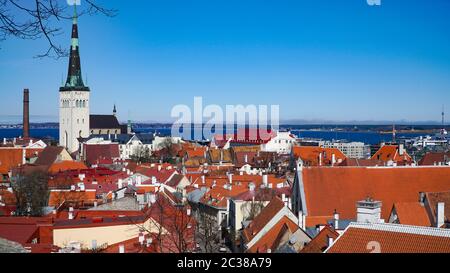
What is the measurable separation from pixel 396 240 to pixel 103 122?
7150cm

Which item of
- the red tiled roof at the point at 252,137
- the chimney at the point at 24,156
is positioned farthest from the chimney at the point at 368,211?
the red tiled roof at the point at 252,137

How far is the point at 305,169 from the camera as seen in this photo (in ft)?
58.9

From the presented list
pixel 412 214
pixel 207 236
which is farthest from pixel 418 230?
pixel 412 214

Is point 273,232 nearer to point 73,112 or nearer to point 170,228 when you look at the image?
point 170,228

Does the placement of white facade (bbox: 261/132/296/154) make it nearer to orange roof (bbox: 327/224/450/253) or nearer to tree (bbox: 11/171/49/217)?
tree (bbox: 11/171/49/217)

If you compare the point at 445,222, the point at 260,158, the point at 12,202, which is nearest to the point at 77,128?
the point at 260,158

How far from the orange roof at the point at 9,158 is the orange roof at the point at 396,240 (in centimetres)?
3374

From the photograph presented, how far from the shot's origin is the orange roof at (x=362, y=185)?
56.3 ft

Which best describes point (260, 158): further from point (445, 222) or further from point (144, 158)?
point (445, 222)

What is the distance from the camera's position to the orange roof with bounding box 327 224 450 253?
24.7ft

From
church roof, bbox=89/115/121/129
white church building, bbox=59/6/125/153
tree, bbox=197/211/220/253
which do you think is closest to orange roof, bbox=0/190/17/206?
tree, bbox=197/211/220/253

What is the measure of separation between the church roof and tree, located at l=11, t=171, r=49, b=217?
169ft
